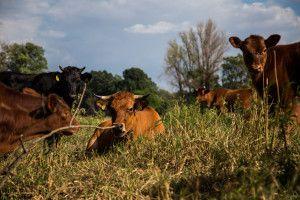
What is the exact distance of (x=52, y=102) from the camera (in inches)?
257

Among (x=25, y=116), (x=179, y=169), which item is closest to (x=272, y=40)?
(x=179, y=169)

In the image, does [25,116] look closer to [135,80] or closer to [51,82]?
[51,82]

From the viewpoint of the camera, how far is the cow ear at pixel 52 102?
255 inches

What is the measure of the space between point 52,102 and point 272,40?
4.91 metres

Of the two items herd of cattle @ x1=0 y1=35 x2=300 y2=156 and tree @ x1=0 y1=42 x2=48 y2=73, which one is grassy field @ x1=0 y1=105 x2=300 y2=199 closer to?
herd of cattle @ x1=0 y1=35 x2=300 y2=156

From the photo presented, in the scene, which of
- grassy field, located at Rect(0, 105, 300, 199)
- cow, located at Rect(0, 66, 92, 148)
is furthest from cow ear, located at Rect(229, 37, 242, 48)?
cow, located at Rect(0, 66, 92, 148)

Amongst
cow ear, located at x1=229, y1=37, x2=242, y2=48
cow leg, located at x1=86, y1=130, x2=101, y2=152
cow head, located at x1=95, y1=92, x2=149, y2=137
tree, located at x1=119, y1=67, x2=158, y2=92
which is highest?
cow ear, located at x1=229, y1=37, x2=242, y2=48

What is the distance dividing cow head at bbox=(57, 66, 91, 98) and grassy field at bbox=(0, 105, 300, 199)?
15.0ft

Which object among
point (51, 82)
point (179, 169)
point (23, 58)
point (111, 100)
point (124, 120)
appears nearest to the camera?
point (179, 169)

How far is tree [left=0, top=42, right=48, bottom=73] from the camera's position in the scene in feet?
201

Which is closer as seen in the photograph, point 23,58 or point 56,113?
point 56,113

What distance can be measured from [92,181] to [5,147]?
1413mm

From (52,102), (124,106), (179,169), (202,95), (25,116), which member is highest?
(52,102)

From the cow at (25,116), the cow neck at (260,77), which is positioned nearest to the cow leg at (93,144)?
the cow at (25,116)
